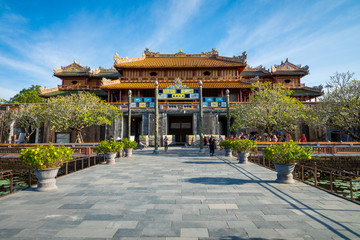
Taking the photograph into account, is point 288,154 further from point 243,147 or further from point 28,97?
point 28,97

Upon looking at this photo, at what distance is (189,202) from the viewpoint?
5223 mm

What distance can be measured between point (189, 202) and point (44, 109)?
2625cm

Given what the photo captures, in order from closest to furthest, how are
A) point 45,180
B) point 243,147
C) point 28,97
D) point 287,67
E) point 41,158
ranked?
point 41,158 < point 45,180 < point 243,147 < point 287,67 < point 28,97

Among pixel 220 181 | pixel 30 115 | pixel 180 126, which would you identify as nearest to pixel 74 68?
pixel 30 115

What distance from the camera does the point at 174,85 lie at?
2769cm

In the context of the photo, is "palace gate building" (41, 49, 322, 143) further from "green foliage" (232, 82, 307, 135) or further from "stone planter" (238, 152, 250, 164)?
"stone planter" (238, 152, 250, 164)

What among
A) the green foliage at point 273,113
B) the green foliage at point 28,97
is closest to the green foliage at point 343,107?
the green foliage at point 273,113

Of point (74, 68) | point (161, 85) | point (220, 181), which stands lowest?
point (220, 181)

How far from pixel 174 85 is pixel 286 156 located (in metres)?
22.2

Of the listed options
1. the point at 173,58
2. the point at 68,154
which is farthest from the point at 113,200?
the point at 173,58

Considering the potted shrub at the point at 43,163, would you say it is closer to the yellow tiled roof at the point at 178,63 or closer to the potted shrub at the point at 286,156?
the potted shrub at the point at 286,156

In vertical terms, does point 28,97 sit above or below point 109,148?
above

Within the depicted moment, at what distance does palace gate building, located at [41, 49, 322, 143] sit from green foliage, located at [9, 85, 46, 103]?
56.9 ft

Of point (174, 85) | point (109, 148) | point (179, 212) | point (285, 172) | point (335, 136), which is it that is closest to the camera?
point (179, 212)
